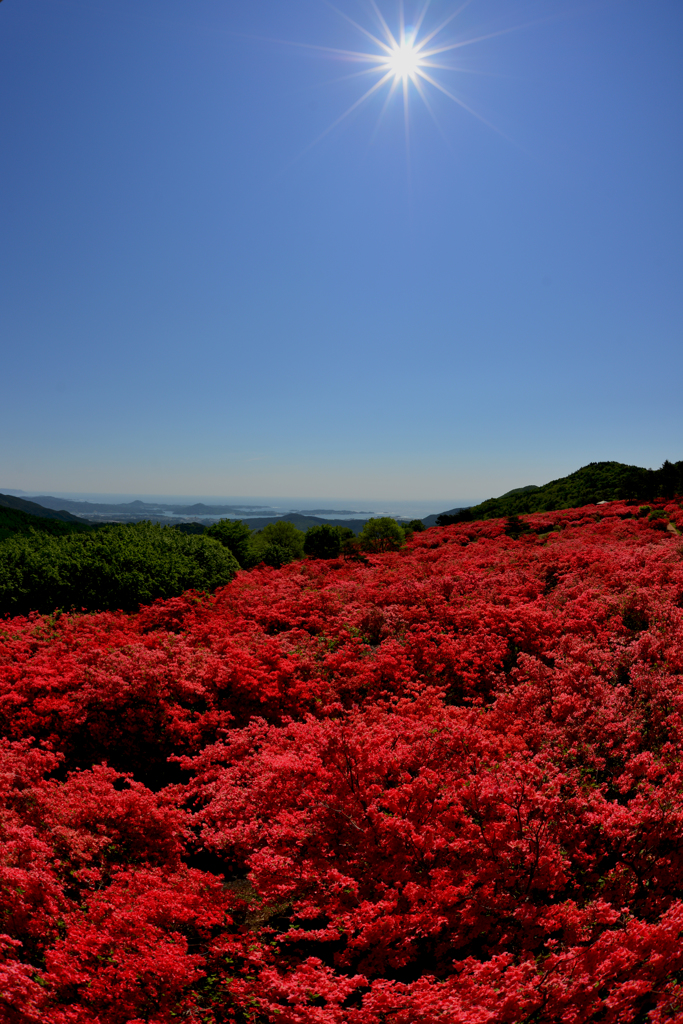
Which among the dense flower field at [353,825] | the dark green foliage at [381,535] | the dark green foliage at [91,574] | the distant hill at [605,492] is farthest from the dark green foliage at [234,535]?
the dense flower field at [353,825]

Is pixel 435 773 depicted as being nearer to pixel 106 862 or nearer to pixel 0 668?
pixel 106 862

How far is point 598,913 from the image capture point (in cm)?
562

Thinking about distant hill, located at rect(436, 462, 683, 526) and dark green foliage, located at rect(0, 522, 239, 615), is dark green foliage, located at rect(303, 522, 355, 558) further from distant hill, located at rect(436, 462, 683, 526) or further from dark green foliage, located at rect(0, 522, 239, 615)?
dark green foliage, located at rect(0, 522, 239, 615)

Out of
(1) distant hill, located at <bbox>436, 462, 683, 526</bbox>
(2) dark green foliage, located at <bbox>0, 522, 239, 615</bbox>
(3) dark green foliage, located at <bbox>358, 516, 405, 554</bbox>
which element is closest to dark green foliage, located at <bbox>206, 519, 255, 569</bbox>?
(3) dark green foliage, located at <bbox>358, 516, 405, 554</bbox>

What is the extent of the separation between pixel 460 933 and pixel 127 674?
28.2 ft

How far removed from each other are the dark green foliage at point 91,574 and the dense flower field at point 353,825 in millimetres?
4023

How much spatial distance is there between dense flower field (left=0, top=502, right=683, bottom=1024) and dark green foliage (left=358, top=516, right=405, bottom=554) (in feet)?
87.4

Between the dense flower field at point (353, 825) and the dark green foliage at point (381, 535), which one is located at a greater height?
the dark green foliage at point (381, 535)

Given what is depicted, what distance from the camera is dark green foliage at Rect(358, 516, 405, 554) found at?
4015 centimetres

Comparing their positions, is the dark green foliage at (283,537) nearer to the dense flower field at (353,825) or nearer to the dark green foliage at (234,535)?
the dark green foliage at (234,535)

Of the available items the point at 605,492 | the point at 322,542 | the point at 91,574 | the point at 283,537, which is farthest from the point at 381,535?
the point at 605,492

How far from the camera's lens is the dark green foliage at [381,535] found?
1581 inches

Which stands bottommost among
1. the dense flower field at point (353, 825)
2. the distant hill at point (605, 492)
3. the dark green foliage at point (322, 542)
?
the dense flower field at point (353, 825)

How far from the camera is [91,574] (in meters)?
17.9
